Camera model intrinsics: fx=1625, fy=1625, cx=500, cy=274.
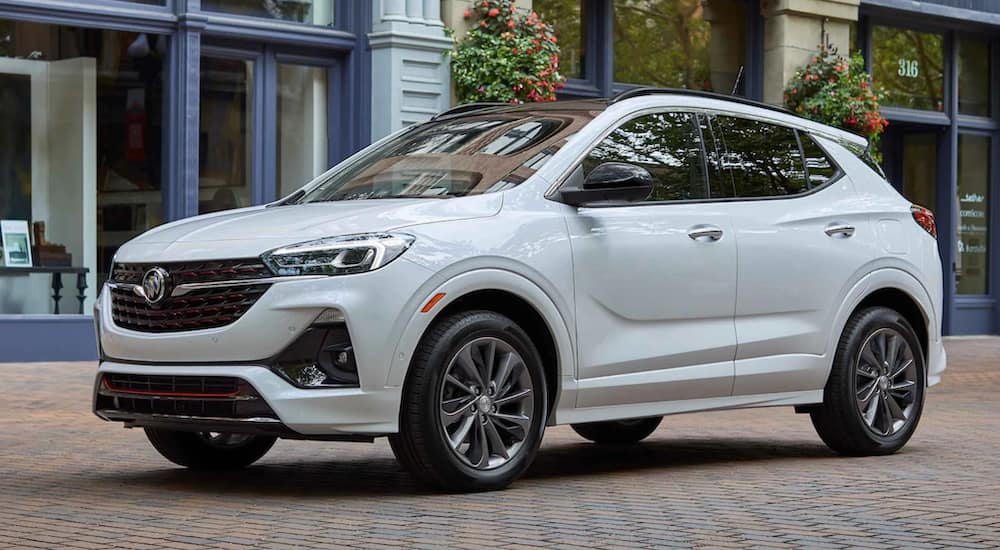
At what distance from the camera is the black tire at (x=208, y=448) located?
7.71 metres

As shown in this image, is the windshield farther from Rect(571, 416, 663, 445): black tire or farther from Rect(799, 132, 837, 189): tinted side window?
Rect(571, 416, 663, 445): black tire

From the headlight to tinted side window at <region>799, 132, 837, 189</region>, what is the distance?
305 centimetres

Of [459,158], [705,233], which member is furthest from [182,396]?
[705,233]

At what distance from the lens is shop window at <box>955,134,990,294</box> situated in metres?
23.3

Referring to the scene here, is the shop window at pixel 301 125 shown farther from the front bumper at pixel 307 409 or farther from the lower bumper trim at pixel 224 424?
the front bumper at pixel 307 409

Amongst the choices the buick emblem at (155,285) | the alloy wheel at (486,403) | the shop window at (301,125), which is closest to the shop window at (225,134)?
the shop window at (301,125)

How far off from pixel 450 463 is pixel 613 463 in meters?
1.87

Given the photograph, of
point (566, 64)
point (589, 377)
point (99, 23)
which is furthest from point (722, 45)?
point (589, 377)

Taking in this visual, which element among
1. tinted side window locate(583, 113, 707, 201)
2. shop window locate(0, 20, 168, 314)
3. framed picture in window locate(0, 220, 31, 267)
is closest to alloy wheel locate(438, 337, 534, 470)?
tinted side window locate(583, 113, 707, 201)

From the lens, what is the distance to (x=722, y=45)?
20.5 m

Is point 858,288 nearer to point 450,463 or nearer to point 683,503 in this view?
point 683,503

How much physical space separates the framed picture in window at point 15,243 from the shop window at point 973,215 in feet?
44.3

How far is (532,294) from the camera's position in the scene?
700cm

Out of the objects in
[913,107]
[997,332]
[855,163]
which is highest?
[913,107]
